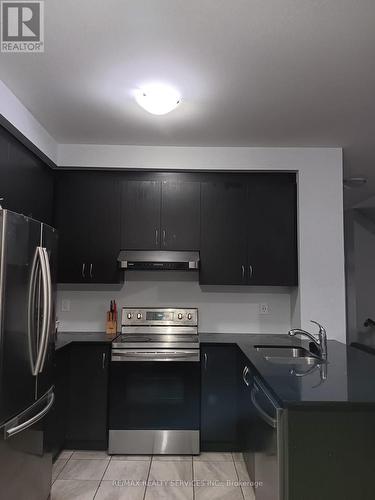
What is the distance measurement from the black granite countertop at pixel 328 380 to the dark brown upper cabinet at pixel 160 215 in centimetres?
120

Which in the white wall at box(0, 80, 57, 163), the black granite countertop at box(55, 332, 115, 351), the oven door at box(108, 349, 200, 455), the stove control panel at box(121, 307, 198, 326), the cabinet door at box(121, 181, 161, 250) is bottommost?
the oven door at box(108, 349, 200, 455)

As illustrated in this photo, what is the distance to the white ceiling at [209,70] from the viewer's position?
1670mm

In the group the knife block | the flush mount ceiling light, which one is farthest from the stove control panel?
the flush mount ceiling light

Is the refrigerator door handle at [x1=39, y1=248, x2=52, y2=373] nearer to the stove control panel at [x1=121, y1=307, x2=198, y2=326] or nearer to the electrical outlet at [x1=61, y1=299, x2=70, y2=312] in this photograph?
the stove control panel at [x1=121, y1=307, x2=198, y2=326]

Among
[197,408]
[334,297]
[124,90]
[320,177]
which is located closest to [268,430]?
[197,408]

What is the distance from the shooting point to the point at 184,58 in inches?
78.5

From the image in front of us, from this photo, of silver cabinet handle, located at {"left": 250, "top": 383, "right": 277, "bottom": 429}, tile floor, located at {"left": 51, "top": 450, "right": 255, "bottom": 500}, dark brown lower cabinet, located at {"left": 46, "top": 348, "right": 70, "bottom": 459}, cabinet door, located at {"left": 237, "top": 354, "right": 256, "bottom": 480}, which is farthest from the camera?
dark brown lower cabinet, located at {"left": 46, "top": 348, "right": 70, "bottom": 459}

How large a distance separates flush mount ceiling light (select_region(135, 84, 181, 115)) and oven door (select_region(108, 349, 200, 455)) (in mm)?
1874

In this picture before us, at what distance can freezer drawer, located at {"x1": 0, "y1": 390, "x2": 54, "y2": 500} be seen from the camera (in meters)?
1.72

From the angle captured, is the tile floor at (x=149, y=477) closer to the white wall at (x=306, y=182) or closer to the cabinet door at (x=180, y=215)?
the white wall at (x=306, y=182)

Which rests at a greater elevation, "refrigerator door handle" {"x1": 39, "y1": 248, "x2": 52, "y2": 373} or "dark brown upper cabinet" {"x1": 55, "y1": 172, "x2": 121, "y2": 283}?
"dark brown upper cabinet" {"x1": 55, "y1": 172, "x2": 121, "y2": 283}

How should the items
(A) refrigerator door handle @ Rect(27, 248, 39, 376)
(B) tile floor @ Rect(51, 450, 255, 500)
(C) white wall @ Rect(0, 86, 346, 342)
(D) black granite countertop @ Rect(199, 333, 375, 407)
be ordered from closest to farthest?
(D) black granite countertop @ Rect(199, 333, 375, 407) → (A) refrigerator door handle @ Rect(27, 248, 39, 376) → (B) tile floor @ Rect(51, 450, 255, 500) → (C) white wall @ Rect(0, 86, 346, 342)

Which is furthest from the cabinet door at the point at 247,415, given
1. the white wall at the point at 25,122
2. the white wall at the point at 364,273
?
the white wall at the point at 364,273

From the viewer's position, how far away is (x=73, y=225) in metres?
3.38
